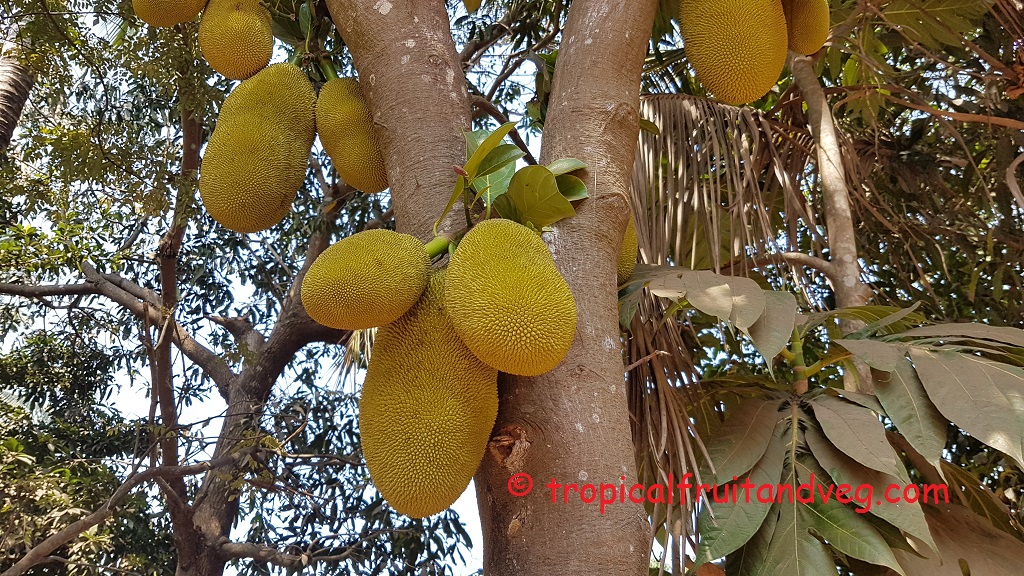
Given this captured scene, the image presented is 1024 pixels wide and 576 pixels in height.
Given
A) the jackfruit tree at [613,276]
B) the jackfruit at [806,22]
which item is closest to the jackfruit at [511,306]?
the jackfruit tree at [613,276]

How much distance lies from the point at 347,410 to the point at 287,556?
0.85 m

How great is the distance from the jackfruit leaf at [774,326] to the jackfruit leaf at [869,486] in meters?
0.17

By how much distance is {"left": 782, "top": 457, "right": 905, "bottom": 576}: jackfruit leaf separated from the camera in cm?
100

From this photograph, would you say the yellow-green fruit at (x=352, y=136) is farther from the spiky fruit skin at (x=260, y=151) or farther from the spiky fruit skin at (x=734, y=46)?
the spiky fruit skin at (x=734, y=46)

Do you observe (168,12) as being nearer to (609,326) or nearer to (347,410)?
(609,326)

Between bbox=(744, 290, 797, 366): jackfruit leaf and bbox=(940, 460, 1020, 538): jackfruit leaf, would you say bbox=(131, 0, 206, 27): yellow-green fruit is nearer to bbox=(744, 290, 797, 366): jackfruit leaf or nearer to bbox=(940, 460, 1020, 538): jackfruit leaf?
bbox=(744, 290, 797, 366): jackfruit leaf

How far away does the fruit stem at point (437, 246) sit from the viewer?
981mm

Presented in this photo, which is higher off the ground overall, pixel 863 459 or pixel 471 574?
pixel 471 574

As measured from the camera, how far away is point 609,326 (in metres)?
0.95

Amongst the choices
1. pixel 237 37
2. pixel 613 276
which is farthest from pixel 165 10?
pixel 613 276

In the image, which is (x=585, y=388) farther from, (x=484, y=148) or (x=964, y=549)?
(x=964, y=549)

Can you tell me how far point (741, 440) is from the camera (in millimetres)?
1161

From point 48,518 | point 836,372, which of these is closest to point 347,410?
point 48,518

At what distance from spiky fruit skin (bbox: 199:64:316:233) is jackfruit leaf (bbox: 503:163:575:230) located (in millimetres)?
420
